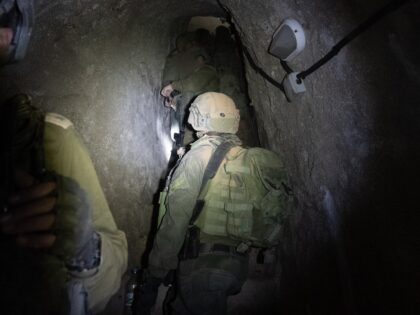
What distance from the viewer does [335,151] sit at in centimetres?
196

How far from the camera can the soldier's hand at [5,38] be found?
103 centimetres

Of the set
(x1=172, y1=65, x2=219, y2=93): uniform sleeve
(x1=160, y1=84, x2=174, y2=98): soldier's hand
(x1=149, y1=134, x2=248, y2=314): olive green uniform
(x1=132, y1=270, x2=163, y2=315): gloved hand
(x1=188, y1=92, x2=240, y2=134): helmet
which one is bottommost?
(x1=132, y1=270, x2=163, y2=315): gloved hand

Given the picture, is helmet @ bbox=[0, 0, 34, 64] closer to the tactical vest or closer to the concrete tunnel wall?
the concrete tunnel wall

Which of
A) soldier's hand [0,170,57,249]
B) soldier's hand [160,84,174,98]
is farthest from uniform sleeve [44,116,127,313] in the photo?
soldier's hand [160,84,174,98]

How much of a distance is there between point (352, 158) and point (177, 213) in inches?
51.0

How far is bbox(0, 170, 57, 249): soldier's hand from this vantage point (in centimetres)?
84

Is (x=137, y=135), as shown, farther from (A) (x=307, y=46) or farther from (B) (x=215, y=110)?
(A) (x=307, y=46)

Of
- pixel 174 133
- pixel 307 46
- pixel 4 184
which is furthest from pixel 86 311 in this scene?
pixel 174 133

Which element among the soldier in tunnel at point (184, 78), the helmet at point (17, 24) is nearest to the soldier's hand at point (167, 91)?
the soldier in tunnel at point (184, 78)

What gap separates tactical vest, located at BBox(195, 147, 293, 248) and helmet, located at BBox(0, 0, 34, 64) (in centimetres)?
165

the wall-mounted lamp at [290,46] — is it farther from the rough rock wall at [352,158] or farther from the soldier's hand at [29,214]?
the soldier's hand at [29,214]

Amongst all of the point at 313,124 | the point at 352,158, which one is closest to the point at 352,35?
the point at 352,158

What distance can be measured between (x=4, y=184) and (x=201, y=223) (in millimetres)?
1802

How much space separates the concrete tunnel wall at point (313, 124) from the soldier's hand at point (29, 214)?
28.0 inches
